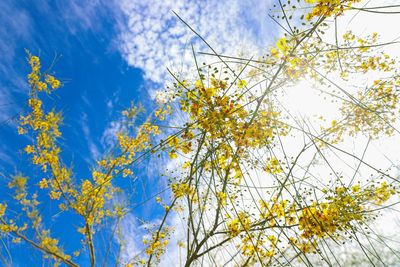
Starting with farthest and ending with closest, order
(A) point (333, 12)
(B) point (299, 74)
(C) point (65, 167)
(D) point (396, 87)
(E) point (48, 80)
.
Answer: (C) point (65, 167) → (E) point (48, 80) → (D) point (396, 87) → (B) point (299, 74) → (A) point (333, 12)

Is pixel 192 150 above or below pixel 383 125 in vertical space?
below

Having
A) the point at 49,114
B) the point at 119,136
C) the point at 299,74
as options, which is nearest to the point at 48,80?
the point at 49,114

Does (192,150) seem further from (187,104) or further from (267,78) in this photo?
(267,78)

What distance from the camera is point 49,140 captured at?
5785 mm

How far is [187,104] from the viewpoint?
2062mm

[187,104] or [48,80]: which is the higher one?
[48,80]

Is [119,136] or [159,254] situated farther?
[119,136]

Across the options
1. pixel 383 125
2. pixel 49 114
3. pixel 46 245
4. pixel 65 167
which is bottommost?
pixel 383 125

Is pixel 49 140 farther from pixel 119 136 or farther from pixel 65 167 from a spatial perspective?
pixel 119 136

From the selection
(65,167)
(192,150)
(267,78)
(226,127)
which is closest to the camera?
(267,78)

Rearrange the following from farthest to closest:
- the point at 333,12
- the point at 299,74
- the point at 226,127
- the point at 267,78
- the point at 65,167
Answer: the point at 65,167
the point at 226,127
the point at 299,74
the point at 333,12
the point at 267,78

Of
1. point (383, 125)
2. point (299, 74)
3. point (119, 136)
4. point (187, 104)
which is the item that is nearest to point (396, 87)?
point (383, 125)

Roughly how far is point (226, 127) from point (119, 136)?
Answer: 14.7 feet

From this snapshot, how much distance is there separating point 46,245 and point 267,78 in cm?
649
